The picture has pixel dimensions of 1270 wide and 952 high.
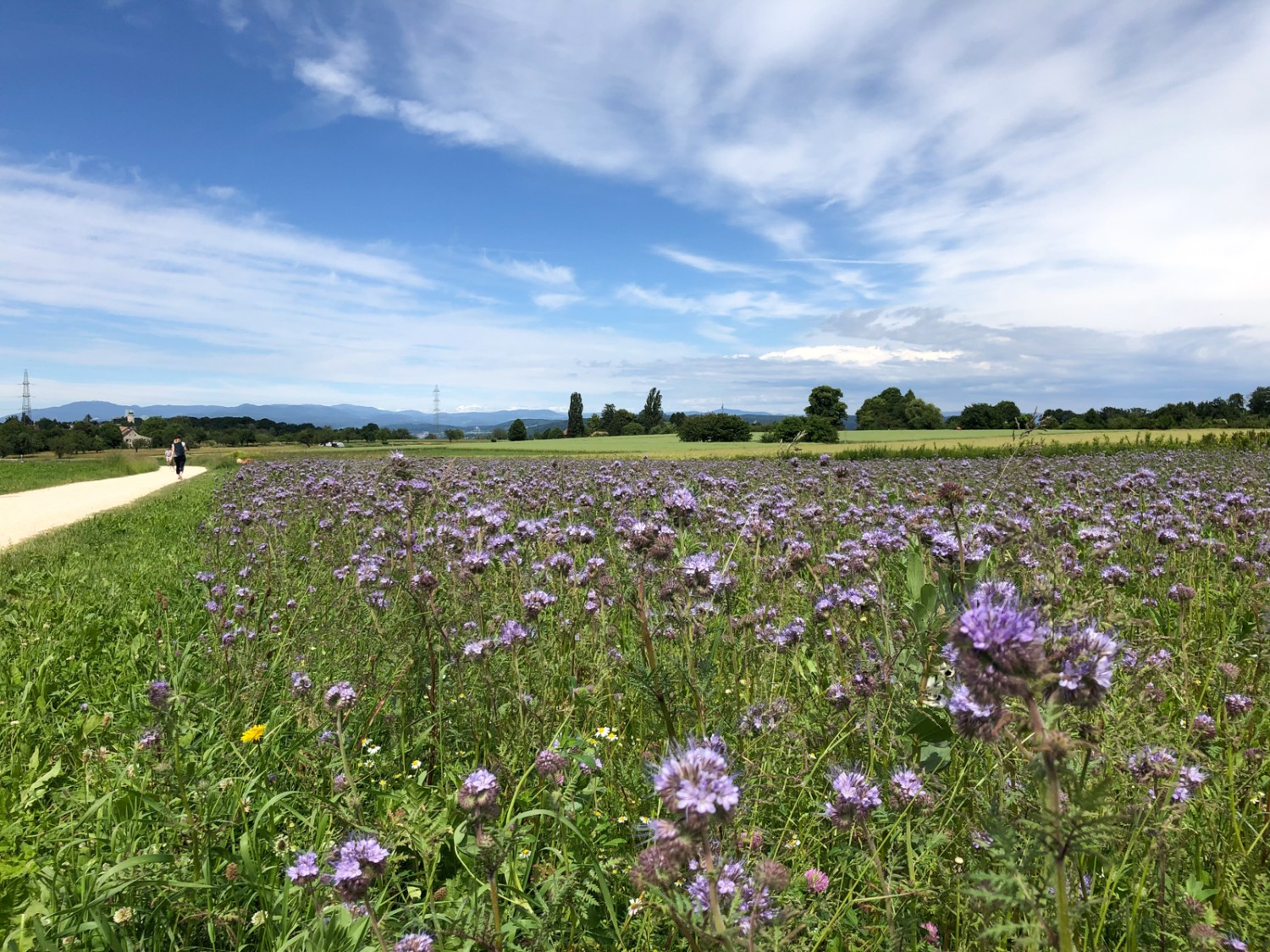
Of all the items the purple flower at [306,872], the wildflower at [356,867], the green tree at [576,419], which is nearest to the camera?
→ the wildflower at [356,867]

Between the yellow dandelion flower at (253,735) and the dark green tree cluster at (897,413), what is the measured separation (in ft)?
221

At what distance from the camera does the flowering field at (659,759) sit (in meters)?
1.48

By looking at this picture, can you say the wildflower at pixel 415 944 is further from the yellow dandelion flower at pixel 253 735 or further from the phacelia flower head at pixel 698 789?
the yellow dandelion flower at pixel 253 735

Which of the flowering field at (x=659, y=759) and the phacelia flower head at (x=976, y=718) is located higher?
the phacelia flower head at (x=976, y=718)

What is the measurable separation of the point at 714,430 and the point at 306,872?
5691 cm

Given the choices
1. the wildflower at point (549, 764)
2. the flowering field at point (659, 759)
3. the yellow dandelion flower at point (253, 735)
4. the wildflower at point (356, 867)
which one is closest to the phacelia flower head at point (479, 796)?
the flowering field at point (659, 759)

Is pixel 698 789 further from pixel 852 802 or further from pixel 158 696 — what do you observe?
pixel 158 696

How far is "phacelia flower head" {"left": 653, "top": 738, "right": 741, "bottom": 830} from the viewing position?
1.19m

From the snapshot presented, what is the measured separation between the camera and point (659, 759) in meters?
2.74

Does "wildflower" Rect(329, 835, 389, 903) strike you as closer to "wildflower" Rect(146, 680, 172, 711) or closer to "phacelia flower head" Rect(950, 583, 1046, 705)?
"wildflower" Rect(146, 680, 172, 711)

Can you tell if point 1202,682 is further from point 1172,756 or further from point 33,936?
point 33,936

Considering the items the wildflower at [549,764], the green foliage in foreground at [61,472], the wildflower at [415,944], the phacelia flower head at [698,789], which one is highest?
the phacelia flower head at [698,789]

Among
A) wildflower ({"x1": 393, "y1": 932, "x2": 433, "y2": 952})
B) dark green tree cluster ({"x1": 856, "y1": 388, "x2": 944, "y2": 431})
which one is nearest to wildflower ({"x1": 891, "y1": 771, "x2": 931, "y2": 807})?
wildflower ({"x1": 393, "y1": 932, "x2": 433, "y2": 952})

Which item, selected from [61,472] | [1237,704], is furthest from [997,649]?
[61,472]
